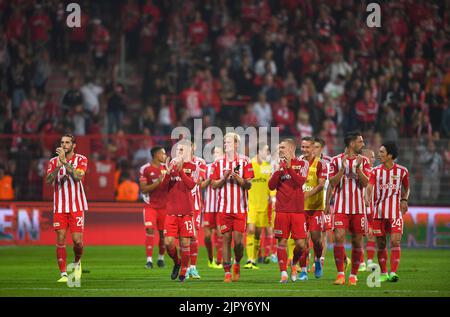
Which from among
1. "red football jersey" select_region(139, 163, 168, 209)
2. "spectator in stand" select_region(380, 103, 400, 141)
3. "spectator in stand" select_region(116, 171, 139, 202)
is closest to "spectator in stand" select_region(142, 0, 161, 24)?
"spectator in stand" select_region(116, 171, 139, 202)

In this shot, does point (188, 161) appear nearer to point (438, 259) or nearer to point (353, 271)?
point (353, 271)

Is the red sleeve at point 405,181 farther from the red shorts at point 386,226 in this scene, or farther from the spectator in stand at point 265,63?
the spectator in stand at point 265,63

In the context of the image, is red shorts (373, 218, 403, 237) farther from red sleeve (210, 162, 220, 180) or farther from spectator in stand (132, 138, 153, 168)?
spectator in stand (132, 138, 153, 168)

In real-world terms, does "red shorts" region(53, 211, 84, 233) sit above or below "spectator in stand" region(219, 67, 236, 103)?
below

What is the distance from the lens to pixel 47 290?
14.4 meters

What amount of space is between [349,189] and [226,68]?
47.2 feet

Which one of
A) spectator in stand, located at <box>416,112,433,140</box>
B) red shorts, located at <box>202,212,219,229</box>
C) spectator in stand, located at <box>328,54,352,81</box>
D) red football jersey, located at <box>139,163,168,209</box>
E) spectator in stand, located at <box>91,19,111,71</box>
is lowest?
red shorts, located at <box>202,212,219,229</box>

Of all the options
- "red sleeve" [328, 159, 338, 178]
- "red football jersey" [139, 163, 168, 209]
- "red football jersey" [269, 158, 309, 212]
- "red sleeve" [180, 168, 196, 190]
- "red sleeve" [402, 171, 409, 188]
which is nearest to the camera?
"red sleeve" [328, 159, 338, 178]

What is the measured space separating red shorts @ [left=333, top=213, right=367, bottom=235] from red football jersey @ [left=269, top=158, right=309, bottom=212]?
0.57 metres

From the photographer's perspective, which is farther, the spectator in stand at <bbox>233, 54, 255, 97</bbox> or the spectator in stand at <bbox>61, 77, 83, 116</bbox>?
the spectator in stand at <bbox>233, 54, 255, 97</bbox>

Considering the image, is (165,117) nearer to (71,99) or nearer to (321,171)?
(71,99)

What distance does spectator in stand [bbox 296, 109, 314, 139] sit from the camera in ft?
89.2

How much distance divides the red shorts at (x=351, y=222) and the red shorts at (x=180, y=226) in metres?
2.18
